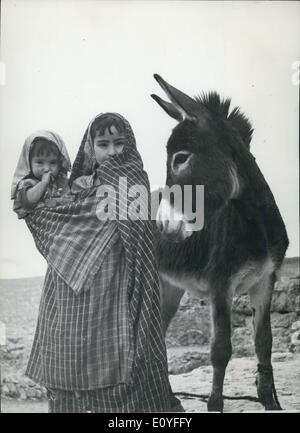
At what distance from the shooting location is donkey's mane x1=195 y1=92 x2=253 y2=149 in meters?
2.08

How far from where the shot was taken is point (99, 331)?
197 centimetres

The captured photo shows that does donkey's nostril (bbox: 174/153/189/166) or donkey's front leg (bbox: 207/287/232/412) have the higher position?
donkey's nostril (bbox: 174/153/189/166)

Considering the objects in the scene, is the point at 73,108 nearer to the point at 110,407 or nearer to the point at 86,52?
the point at 86,52

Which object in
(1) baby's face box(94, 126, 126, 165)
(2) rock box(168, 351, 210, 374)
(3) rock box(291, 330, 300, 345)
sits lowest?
(2) rock box(168, 351, 210, 374)

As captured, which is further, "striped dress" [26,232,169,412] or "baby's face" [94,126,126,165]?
"baby's face" [94,126,126,165]

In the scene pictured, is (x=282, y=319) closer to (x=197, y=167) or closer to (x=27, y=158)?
(x=197, y=167)

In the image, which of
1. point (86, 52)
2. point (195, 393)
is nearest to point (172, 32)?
point (86, 52)

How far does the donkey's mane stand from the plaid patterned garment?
1.08 feet

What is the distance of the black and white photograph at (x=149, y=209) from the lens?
1998 millimetres

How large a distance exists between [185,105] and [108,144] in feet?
1.11

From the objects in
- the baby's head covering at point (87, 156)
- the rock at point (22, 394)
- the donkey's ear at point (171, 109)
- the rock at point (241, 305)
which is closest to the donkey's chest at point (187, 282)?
the rock at point (241, 305)

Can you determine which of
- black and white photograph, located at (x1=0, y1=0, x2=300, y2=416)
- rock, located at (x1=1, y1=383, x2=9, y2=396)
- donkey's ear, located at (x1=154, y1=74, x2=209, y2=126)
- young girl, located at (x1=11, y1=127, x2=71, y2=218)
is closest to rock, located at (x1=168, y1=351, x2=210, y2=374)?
black and white photograph, located at (x1=0, y1=0, x2=300, y2=416)

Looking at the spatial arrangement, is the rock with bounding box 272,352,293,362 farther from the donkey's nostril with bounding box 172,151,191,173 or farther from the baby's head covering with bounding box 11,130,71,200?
the baby's head covering with bounding box 11,130,71,200

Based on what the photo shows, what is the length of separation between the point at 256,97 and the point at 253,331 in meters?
0.93
